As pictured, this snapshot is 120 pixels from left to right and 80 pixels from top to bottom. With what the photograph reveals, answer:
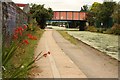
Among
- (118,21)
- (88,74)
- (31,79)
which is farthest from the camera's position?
(118,21)

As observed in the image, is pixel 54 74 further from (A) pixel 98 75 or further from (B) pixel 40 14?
(B) pixel 40 14

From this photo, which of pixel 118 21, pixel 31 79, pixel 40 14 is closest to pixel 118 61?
pixel 31 79

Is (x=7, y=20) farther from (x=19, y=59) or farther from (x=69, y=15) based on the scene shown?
(x=69, y=15)

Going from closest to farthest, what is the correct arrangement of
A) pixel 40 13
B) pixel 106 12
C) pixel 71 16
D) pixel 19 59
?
pixel 19 59 < pixel 106 12 < pixel 40 13 < pixel 71 16

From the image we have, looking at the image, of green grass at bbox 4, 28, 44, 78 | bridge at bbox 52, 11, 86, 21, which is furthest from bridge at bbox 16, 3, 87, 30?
green grass at bbox 4, 28, 44, 78

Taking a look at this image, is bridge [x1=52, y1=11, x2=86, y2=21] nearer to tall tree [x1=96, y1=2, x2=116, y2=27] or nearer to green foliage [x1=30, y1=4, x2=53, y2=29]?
green foliage [x1=30, y1=4, x2=53, y2=29]

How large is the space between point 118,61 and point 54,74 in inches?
182

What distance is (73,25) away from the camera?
122 m

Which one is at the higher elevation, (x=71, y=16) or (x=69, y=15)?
(x=69, y=15)

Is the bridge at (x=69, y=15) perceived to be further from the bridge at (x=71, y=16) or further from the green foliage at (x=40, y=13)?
the green foliage at (x=40, y=13)

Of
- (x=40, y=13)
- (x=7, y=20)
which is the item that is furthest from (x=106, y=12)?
(x=7, y=20)

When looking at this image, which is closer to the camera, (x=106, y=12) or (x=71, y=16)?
(x=106, y=12)

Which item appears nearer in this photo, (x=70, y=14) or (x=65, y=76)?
(x=65, y=76)

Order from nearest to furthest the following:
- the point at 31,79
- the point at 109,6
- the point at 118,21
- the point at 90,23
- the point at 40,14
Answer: the point at 31,79
the point at 118,21
the point at 109,6
the point at 40,14
the point at 90,23
